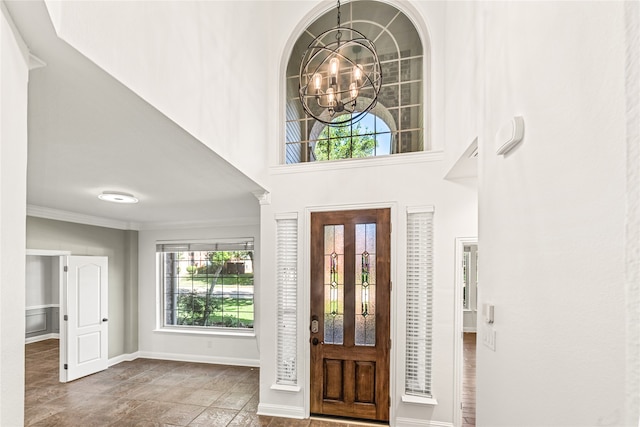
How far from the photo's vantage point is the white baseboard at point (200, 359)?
220 inches

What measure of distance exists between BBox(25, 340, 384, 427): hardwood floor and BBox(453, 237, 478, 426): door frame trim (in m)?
1.12

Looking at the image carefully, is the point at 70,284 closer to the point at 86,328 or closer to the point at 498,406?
the point at 86,328

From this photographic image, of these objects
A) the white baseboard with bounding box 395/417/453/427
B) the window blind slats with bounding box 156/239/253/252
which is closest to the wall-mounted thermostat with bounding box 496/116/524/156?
the white baseboard with bounding box 395/417/453/427

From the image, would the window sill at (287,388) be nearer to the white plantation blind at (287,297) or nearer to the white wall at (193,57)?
the white plantation blind at (287,297)

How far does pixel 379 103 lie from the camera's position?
3811mm

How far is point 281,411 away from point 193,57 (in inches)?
140

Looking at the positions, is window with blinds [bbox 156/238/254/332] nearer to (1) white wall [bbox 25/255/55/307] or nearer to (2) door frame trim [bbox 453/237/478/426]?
(2) door frame trim [bbox 453/237/478/426]

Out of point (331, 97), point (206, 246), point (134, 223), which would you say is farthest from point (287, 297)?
point (134, 223)

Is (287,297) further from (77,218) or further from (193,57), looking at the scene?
(77,218)

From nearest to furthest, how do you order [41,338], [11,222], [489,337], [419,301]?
1. [11,222]
2. [489,337]
3. [419,301]
4. [41,338]

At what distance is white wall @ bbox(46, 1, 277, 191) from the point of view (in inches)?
52.8

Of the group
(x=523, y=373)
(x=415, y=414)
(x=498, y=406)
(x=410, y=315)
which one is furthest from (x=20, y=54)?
(x=415, y=414)

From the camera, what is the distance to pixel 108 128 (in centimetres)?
192

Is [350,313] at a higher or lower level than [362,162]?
lower
